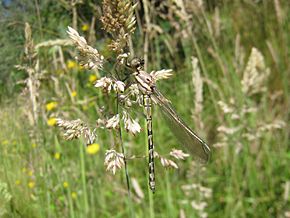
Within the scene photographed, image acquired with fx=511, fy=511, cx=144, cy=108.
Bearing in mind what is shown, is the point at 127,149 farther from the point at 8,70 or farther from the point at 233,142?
the point at 8,70

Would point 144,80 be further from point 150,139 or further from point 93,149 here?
point 93,149

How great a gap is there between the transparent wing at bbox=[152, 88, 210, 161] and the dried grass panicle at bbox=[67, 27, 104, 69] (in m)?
0.10

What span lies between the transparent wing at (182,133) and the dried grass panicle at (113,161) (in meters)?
0.10

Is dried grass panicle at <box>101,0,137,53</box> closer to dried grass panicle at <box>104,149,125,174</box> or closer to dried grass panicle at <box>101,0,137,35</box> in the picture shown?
dried grass panicle at <box>101,0,137,35</box>

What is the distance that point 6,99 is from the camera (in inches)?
49.7

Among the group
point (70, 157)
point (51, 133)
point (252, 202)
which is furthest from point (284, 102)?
point (51, 133)

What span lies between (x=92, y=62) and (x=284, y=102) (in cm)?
258

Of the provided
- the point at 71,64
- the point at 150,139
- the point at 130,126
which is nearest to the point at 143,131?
the point at 150,139

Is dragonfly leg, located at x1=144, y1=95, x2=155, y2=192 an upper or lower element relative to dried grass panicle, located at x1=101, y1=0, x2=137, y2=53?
lower

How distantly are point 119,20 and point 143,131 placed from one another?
56 cm

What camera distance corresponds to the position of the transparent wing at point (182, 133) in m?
0.80

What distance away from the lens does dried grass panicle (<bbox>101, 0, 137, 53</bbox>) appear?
0.71 metres

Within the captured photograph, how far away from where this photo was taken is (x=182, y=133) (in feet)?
2.67

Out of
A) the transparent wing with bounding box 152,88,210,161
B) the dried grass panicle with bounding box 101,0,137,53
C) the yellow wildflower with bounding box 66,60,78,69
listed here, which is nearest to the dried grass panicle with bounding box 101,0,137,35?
the dried grass panicle with bounding box 101,0,137,53
